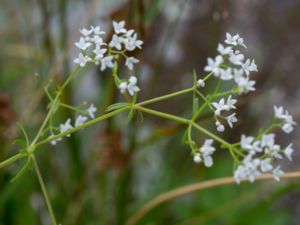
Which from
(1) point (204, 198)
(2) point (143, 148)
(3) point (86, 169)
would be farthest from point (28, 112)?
(1) point (204, 198)

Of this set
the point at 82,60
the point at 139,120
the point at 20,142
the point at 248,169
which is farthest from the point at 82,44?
the point at 139,120

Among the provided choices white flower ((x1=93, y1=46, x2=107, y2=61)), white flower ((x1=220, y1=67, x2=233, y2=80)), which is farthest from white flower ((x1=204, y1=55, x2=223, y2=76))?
white flower ((x1=93, y1=46, x2=107, y2=61))

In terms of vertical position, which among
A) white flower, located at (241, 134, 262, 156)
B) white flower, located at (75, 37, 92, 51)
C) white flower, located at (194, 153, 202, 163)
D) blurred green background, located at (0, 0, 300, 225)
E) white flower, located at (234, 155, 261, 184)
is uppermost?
blurred green background, located at (0, 0, 300, 225)

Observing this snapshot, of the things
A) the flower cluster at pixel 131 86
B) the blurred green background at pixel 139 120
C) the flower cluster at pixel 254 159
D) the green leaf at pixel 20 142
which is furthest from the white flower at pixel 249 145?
the blurred green background at pixel 139 120

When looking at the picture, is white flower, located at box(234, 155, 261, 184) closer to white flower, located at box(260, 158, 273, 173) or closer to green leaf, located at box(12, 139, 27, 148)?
white flower, located at box(260, 158, 273, 173)

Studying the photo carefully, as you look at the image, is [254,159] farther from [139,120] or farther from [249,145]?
[139,120]

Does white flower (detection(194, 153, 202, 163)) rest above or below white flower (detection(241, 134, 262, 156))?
above

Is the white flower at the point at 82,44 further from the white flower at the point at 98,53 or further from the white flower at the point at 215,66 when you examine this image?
the white flower at the point at 215,66

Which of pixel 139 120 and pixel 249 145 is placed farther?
pixel 139 120
